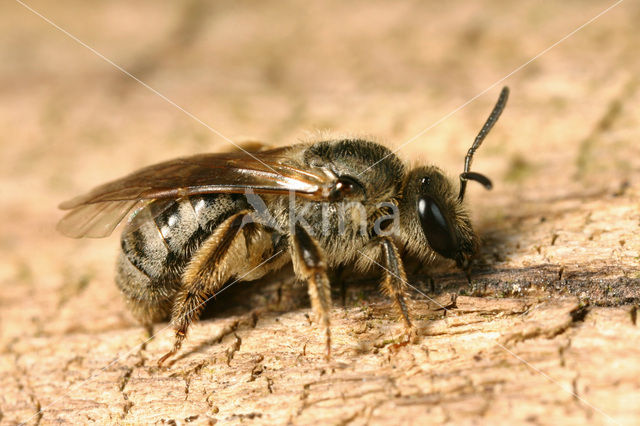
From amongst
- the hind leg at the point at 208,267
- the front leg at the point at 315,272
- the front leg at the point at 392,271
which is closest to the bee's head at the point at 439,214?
the front leg at the point at 392,271

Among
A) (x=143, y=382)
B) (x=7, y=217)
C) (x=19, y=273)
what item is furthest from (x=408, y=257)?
(x=7, y=217)

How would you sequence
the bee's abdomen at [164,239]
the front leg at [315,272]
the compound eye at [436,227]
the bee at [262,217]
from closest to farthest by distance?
the front leg at [315,272]
the compound eye at [436,227]
the bee at [262,217]
the bee's abdomen at [164,239]

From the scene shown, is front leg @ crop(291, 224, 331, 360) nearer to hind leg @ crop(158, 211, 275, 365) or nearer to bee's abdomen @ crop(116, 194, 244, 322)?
hind leg @ crop(158, 211, 275, 365)

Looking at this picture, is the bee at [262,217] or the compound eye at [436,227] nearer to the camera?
the compound eye at [436,227]

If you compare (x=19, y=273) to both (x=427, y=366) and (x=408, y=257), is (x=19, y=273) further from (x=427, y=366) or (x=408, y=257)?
(x=427, y=366)

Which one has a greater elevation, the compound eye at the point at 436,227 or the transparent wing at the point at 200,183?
the transparent wing at the point at 200,183

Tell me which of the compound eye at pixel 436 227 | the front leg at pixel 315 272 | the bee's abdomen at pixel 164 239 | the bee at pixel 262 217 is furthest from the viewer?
the bee's abdomen at pixel 164 239

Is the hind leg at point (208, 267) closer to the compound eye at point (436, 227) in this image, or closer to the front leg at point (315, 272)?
the front leg at point (315, 272)

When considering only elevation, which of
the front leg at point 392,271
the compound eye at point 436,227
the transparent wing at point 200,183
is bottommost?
the front leg at point 392,271

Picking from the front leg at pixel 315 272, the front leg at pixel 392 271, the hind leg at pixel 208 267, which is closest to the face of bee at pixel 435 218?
the front leg at pixel 392 271
